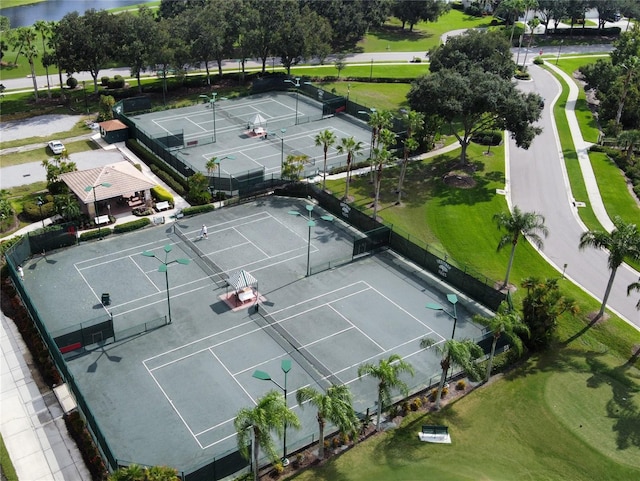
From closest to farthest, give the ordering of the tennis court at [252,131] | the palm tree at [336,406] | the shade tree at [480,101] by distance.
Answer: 1. the palm tree at [336,406]
2. the shade tree at [480,101]
3. the tennis court at [252,131]

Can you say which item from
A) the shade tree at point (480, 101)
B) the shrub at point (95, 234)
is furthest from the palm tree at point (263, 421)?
the shade tree at point (480, 101)

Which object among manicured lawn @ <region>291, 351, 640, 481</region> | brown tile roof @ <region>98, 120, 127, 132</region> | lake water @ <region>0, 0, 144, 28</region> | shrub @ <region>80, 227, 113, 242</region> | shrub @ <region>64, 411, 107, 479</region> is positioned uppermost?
lake water @ <region>0, 0, 144, 28</region>

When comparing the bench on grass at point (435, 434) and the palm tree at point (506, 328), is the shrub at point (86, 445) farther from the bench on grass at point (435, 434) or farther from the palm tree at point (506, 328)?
the palm tree at point (506, 328)

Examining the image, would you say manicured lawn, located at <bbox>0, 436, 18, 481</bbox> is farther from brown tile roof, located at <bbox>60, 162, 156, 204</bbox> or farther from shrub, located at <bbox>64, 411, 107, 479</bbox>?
brown tile roof, located at <bbox>60, 162, 156, 204</bbox>

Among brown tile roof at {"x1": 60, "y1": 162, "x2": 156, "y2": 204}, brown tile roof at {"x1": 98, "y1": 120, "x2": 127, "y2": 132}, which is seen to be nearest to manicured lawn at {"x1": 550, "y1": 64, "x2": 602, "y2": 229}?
brown tile roof at {"x1": 60, "y1": 162, "x2": 156, "y2": 204}

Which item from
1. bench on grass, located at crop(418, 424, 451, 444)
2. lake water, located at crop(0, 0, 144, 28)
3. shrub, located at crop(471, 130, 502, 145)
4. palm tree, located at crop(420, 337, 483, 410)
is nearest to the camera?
palm tree, located at crop(420, 337, 483, 410)

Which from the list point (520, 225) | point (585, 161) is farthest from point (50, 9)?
point (520, 225)

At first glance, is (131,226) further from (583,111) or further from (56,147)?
(583,111)
